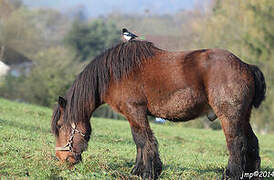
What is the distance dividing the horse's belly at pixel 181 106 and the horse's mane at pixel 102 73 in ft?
2.22

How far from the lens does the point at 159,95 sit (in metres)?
6.55

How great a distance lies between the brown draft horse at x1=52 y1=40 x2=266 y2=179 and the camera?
626 centimetres

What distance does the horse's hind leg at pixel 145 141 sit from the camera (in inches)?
259

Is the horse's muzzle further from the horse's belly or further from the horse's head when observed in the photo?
the horse's belly

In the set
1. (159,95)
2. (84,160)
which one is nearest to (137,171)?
(84,160)

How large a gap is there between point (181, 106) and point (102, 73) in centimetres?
135

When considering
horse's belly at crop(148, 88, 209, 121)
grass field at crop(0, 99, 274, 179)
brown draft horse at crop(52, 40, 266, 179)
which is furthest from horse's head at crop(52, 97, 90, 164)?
horse's belly at crop(148, 88, 209, 121)

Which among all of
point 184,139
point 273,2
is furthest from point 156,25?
Answer: point 184,139

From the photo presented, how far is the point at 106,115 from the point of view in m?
28.0

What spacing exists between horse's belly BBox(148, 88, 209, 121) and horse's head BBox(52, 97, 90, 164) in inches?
46.9

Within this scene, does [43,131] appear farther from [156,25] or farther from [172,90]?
[156,25]

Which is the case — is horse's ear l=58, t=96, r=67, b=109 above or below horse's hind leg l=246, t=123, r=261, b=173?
above

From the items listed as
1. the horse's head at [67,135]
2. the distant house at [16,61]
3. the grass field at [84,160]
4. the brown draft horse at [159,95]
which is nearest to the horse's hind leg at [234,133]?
the brown draft horse at [159,95]

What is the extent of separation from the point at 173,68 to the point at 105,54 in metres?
1.18
